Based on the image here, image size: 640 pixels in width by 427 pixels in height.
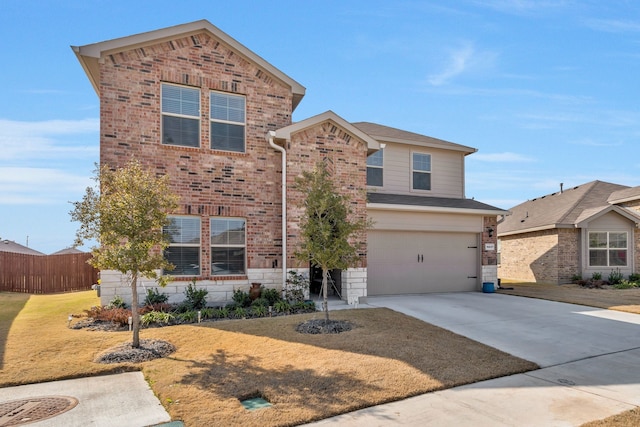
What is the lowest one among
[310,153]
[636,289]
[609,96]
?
[636,289]

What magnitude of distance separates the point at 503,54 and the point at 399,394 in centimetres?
966

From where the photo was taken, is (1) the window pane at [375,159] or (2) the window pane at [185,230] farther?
(1) the window pane at [375,159]

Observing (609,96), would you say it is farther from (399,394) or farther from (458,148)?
(399,394)

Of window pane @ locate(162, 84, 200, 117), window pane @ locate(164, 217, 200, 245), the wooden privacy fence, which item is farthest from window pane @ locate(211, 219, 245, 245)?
the wooden privacy fence

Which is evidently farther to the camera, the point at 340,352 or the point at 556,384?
the point at 340,352

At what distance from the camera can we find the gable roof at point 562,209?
18094 mm

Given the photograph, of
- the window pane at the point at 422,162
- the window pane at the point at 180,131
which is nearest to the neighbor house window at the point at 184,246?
the window pane at the point at 180,131

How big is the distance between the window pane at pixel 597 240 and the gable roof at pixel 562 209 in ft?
3.83

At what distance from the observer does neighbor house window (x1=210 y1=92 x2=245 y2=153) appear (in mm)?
10594

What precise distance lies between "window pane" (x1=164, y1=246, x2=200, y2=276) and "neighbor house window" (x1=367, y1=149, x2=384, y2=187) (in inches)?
281

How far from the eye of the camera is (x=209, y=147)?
410 inches

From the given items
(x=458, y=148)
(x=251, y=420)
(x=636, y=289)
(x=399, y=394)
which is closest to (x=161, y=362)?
(x=251, y=420)

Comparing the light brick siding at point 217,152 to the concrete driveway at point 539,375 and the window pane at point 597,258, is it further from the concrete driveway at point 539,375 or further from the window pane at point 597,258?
the window pane at point 597,258

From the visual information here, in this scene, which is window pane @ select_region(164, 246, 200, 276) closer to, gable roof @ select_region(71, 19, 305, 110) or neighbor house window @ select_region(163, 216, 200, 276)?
neighbor house window @ select_region(163, 216, 200, 276)
